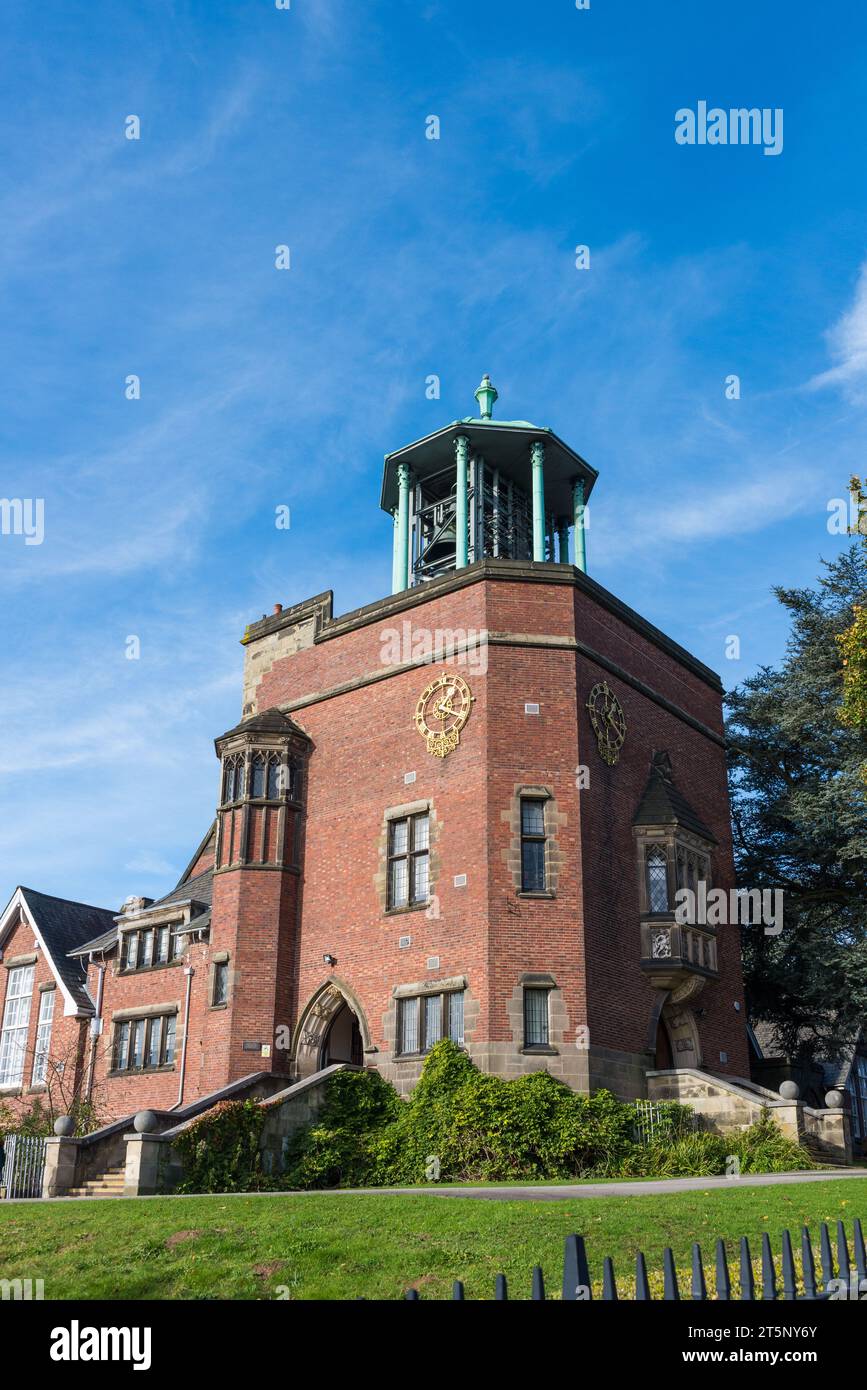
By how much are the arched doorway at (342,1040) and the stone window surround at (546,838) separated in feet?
18.7

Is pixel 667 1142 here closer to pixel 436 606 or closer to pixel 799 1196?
pixel 799 1196

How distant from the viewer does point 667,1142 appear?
2325 cm

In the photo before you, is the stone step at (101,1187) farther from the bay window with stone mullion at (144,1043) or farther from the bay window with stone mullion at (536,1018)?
the bay window with stone mullion at (144,1043)

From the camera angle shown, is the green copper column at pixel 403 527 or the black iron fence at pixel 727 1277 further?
the green copper column at pixel 403 527

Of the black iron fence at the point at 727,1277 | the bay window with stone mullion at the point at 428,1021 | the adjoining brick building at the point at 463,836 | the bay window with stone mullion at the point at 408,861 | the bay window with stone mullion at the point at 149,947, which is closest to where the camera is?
the black iron fence at the point at 727,1277

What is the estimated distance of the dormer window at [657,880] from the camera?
27.2 metres

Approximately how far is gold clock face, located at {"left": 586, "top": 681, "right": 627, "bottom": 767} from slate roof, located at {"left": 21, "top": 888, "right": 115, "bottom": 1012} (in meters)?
18.2

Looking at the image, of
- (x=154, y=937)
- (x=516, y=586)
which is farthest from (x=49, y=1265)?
(x=154, y=937)

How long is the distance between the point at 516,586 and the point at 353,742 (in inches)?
217

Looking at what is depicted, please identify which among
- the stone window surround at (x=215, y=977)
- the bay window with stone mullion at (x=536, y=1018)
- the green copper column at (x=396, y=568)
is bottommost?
the bay window with stone mullion at (x=536, y=1018)

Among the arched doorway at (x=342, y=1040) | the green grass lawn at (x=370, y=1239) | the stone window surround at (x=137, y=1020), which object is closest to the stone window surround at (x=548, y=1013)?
the arched doorway at (x=342, y=1040)

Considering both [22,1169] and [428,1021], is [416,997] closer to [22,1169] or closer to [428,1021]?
[428,1021]

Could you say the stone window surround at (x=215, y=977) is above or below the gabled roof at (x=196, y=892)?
below

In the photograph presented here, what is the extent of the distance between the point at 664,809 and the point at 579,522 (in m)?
9.24
